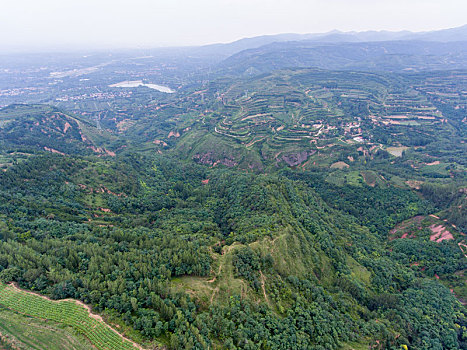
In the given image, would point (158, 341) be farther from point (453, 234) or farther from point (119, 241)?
point (453, 234)

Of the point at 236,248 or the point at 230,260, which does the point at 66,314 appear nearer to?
the point at 230,260

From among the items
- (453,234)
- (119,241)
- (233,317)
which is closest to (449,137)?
(453,234)

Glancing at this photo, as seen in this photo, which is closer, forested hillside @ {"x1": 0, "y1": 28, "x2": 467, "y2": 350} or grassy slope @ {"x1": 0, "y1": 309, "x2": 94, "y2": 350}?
grassy slope @ {"x1": 0, "y1": 309, "x2": 94, "y2": 350}

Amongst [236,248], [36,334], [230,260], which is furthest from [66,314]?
→ [236,248]

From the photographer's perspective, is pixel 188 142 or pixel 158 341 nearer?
pixel 158 341

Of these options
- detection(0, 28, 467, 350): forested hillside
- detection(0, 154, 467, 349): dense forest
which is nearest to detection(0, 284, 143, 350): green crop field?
detection(0, 28, 467, 350): forested hillside

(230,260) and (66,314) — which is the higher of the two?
(66,314)

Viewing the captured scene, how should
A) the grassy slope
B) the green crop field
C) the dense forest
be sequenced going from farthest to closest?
the dense forest → the green crop field → the grassy slope

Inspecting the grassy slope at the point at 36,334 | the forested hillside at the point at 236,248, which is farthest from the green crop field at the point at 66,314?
the grassy slope at the point at 36,334

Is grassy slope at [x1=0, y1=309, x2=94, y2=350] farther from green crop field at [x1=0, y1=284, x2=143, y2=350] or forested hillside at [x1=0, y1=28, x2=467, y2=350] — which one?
green crop field at [x1=0, y1=284, x2=143, y2=350]
